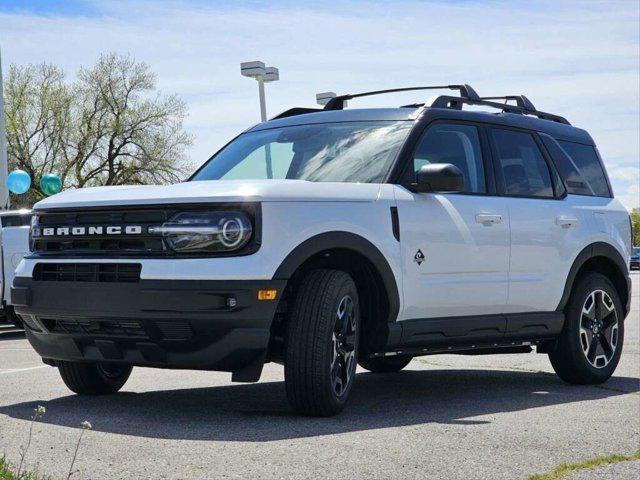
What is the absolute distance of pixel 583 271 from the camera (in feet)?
28.8

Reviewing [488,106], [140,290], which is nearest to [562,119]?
[488,106]

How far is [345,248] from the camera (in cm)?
650

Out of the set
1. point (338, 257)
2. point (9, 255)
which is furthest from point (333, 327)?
point (9, 255)

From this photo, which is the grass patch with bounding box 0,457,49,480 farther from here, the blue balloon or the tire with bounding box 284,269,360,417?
the blue balloon

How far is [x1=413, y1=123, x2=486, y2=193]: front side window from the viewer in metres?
7.45

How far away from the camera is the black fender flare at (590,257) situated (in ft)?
27.4

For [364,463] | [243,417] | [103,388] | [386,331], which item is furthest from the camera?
[103,388]

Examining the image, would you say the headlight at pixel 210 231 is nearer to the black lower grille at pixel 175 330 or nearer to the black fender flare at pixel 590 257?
the black lower grille at pixel 175 330

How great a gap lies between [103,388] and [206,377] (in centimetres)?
146

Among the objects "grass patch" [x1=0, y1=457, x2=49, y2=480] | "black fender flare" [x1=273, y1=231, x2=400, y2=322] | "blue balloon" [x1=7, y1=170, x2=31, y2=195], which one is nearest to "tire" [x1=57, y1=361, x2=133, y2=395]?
"black fender flare" [x1=273, y1=231, x2=400, y2=322]

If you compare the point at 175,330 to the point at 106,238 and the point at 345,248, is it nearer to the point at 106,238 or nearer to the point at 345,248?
the point at 106,238

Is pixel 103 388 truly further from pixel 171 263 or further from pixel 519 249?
pixel 519 249

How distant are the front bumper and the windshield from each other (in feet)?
4.22

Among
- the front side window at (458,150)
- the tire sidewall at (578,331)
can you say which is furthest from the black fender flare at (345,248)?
the tire sidewall at (578,331)
